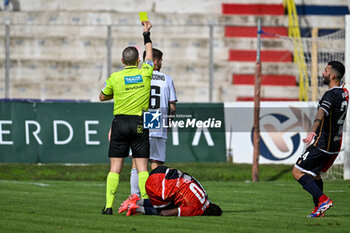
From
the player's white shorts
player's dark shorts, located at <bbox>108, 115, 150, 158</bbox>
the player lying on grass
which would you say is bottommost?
the player lying on grass

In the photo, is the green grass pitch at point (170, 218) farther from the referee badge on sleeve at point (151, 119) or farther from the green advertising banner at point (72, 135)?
the green advertising banner at point (72, 135)

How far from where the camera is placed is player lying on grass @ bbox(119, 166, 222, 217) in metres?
8.62

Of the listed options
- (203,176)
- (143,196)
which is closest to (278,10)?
(203,176)

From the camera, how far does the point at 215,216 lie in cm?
870

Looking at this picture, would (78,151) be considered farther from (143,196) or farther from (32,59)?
(143,196)

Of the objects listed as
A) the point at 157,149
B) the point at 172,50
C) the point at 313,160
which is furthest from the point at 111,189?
the point at 172,50

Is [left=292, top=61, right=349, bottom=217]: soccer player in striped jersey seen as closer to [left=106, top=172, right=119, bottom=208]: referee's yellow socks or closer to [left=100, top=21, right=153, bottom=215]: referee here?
[left=100, top=21, right=153, bottom=215]: referee

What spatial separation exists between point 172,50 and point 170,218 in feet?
53.6

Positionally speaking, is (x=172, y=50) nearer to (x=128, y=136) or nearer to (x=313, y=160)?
(x=313, y=160)

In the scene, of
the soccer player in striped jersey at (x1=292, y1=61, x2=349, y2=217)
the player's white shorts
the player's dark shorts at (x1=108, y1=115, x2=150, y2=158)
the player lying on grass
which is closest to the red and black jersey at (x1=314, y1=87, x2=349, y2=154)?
the soccer player in striped jersey at (x1=292, y1=61, x2=349, y2=217)

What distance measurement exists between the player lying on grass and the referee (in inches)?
13.0

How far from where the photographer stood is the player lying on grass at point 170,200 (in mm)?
8625

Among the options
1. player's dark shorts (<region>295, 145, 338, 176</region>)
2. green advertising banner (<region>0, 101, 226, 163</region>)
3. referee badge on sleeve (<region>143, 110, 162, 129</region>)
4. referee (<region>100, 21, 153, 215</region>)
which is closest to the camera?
referee (<region>100, 21, 153, 215</region>)

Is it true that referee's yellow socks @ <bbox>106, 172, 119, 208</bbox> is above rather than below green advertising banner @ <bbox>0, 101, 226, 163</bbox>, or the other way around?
above
